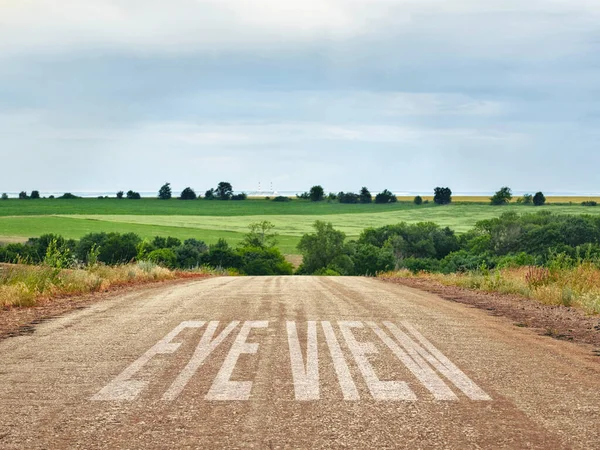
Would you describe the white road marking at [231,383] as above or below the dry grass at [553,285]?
above

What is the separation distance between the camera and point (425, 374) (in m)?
7.68

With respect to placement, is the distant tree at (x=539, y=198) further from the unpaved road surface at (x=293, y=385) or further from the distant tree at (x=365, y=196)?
the unpaved road surface at (x=293, y=385)

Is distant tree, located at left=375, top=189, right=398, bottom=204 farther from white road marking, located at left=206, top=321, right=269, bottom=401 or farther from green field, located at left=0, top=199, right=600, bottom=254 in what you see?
white road marking, located at left=206, top=321, right=269, bottom=401

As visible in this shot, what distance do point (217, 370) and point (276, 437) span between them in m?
2.62

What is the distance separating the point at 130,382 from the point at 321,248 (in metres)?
91.8

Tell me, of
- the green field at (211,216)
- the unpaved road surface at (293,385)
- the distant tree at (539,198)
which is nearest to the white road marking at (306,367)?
the unpaved road surface at (293,385)

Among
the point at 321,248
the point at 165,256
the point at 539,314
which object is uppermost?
the point at 539,314

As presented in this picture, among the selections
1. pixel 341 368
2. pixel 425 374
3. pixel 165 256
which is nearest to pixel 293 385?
pixel 341 368

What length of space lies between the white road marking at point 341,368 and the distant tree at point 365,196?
167m

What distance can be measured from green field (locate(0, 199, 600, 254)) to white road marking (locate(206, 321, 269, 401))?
78.5m

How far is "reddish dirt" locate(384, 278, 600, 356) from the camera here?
11635 mm

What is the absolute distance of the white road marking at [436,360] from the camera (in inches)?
272

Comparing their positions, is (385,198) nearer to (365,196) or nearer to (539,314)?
(365,196)

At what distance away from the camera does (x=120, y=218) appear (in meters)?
117
